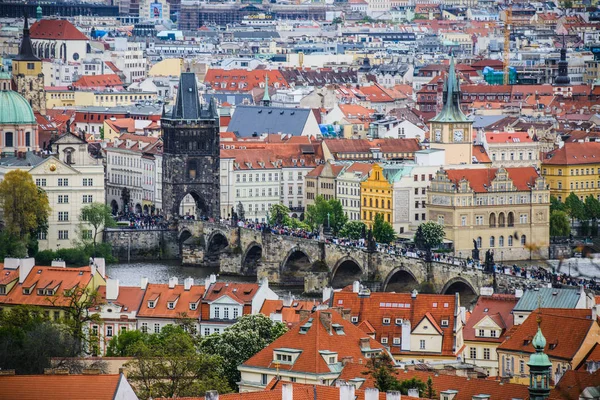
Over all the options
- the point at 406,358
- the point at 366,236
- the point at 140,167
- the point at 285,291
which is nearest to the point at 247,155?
the point at 140,167

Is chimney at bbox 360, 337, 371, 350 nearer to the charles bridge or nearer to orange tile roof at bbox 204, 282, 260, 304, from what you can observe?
orange tile roof at bbox 204, 282, 260, 304

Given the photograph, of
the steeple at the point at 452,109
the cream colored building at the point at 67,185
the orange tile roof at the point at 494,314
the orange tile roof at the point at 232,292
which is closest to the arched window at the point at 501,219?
the steeple at the point at 452,109

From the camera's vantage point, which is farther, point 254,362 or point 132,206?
point 132,206

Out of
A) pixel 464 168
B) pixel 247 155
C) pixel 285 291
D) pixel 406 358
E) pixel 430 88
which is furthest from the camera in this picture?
pixel 430 88

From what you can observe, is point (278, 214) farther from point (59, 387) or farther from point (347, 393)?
point (59, 387)

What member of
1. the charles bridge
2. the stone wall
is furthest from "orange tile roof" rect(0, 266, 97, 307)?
the stone wall

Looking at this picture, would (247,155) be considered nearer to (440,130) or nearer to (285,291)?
(440,130)

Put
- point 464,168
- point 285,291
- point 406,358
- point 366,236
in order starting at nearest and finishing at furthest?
point 406,358, point 285,291, point 366,236, point 464,168
